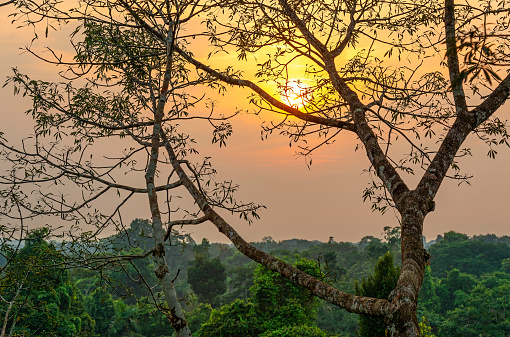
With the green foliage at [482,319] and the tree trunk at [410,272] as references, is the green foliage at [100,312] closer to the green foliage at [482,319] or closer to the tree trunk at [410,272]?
the green foliage at [482,319]

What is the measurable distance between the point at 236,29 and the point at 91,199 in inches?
164

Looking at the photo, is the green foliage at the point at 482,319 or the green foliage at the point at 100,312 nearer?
the green foliage at the point at 482,319

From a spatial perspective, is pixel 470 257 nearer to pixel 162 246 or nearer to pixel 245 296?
pixel 245 296

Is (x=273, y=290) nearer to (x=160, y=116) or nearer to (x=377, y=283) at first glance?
(x=377, y=283)

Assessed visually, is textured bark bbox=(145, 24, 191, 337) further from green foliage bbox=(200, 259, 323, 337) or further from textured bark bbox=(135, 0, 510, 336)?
green foliage bbox=(200, 259, 323, 337)

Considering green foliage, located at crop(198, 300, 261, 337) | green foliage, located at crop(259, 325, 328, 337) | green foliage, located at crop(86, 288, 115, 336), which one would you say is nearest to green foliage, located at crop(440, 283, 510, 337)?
green foliage, located at crop(259, 325, 328, 337)

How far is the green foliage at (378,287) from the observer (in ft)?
55.8

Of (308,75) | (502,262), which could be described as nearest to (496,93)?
(308,75)

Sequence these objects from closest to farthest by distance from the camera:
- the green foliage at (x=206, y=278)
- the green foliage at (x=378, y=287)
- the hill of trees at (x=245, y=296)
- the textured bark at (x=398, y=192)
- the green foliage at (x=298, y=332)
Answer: the textured bark at (x=398, y=192) → the hill of trees at (x=245, y=296) → the green foliage at (x=378, y=287) → the green foliage at (x=298, y=332) → the green foliage at (x=206, y=278)

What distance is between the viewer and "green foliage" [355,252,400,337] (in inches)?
670

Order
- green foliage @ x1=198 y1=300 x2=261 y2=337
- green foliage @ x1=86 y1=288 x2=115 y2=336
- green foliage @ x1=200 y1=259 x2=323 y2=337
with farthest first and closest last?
green foliage @ x1=86 y1=288 x2=115 y2=336, green foliage @ x1=200 y1=259 x2=323 y2=337, green foliage @ x1=198 y1=300 x2=261 y2=337

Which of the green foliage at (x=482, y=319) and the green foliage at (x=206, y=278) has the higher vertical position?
the green foliage at (x=206, y=278)

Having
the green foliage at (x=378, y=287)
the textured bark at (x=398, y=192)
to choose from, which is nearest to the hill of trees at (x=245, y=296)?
the green foliage at (x=378, y=287)

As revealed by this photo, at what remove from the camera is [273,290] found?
2298 centimetres
